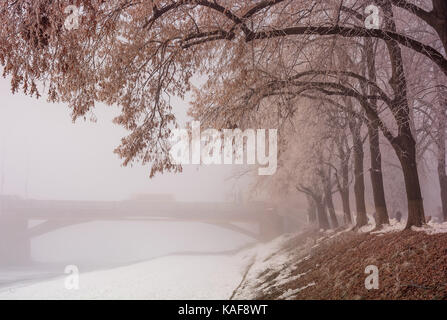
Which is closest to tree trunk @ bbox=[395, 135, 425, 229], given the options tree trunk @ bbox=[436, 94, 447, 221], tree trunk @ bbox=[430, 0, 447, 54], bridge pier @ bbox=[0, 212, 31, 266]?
tree trunk @ bbox=[436, 94, 447, 221]

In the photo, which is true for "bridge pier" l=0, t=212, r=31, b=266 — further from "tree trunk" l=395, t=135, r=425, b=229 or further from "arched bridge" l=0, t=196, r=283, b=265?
"tree trunk" l=395, t=135, r=425, b=229

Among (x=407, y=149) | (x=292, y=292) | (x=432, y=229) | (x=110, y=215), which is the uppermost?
(x=407, y=149)

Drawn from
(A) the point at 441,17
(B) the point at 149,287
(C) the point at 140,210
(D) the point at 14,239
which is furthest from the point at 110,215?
(A) the point at 441,17

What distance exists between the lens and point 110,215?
49719 mm

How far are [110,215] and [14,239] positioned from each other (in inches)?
464

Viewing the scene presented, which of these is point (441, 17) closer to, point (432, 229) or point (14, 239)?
point (432, 229)

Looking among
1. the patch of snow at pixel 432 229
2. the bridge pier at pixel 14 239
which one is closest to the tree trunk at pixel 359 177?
the patch of snow at pixel 432 229

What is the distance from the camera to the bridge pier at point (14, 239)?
48.7 meters

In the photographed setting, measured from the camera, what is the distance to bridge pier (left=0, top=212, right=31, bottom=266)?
48719 mm

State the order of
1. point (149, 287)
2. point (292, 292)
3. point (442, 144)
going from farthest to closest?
point (149, 287)
point (442, 144)
point (292, 292)

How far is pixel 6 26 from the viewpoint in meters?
5.66
